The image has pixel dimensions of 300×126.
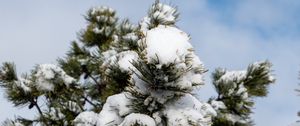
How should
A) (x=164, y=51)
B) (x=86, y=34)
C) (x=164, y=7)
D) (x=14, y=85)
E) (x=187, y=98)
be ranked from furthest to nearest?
(x=86, y=34) → (x=14, y=85) → (x=164, y=7) → (x=187, y=98) → (x=164, y=51)

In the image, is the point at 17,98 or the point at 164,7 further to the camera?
the point at 17,98

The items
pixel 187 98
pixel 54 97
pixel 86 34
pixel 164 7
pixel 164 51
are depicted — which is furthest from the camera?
pixel 86 34

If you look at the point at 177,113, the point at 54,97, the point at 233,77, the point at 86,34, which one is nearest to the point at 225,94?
the point at 233,77

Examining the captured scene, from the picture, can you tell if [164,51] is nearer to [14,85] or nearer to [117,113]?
[117,113]

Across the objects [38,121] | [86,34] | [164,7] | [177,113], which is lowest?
[177,113]

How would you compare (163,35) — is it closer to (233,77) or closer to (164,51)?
(164,51)

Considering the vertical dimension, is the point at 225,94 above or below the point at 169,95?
above
